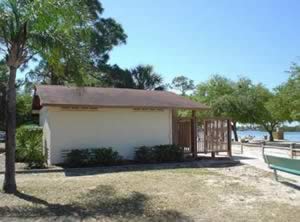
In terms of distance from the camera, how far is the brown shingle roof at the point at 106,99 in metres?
17.4

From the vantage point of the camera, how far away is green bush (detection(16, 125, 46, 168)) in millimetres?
16312

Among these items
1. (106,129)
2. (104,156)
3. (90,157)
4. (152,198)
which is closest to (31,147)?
(90,157)

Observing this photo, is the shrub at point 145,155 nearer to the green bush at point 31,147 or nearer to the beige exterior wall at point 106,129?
the beige exterior wall at point 106,129

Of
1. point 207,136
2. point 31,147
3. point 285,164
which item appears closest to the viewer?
point 285,164

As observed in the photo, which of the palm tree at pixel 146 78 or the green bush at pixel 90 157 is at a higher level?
the palm tree at pixel 146 78

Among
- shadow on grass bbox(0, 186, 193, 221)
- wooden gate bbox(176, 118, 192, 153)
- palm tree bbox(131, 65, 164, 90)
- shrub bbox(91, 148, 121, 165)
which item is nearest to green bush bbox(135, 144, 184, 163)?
shrub bbox(91, 148, 121, 165)

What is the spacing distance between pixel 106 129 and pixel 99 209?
370 inches

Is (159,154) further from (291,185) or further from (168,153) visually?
(291,185)

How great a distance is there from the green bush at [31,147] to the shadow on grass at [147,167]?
54.6 inches

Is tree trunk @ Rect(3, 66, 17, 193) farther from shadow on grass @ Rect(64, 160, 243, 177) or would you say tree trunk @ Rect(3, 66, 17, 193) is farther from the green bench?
the green bench

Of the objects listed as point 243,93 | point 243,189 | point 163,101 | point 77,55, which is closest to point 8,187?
point 77,55

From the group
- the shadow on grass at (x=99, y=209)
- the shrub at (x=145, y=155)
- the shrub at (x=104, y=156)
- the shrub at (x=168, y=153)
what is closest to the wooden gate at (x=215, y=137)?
the shrub at (x=168, y=153)

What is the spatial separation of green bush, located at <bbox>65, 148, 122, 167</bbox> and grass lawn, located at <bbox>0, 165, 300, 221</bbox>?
248 cm

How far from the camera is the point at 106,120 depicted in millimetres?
18344
